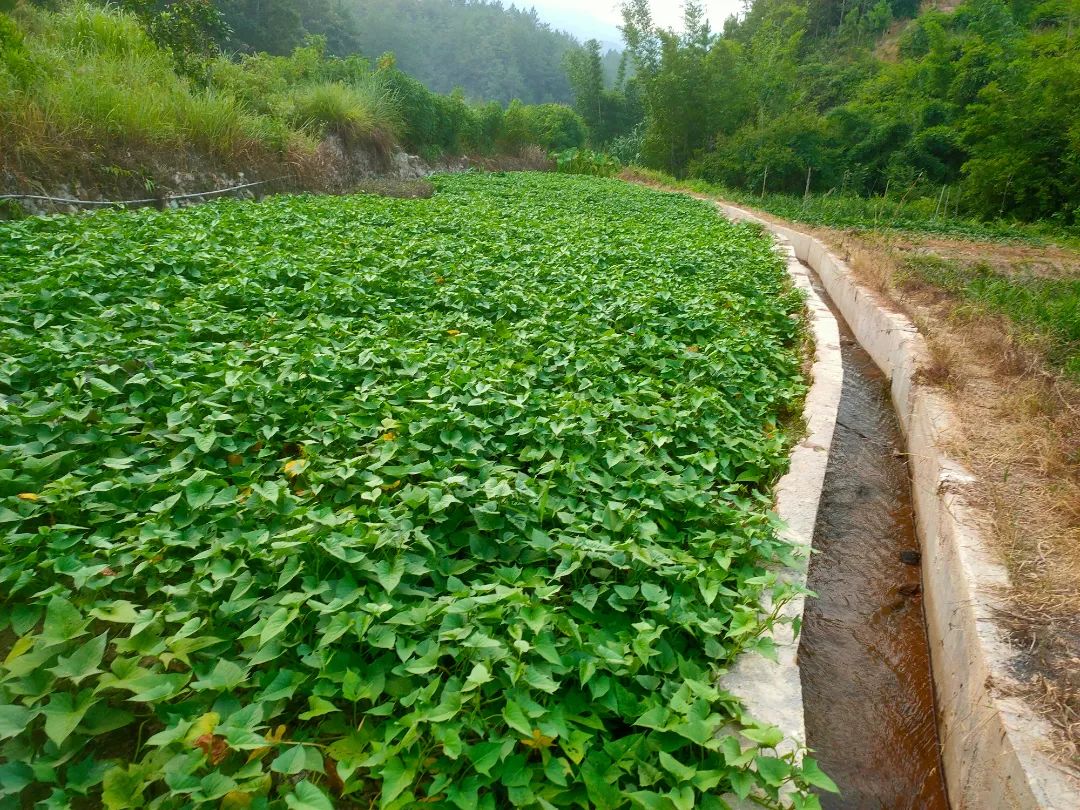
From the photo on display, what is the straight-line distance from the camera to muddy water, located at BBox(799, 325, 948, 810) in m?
2.23

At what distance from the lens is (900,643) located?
2836 millimetres

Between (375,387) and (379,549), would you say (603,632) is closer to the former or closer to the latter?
(379,549)

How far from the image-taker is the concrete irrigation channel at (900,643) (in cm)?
198

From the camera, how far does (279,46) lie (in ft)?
111

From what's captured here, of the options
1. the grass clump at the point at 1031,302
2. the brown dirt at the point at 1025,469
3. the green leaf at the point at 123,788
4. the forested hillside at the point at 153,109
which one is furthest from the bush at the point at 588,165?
the green leaf at the point at 123,788

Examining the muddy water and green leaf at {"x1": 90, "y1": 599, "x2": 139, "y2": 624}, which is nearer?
green leaf at {"x1": 90, "y1": 599, "x2": 139, "y2": 624}

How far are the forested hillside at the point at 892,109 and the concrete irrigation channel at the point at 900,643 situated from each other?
15.9 meters

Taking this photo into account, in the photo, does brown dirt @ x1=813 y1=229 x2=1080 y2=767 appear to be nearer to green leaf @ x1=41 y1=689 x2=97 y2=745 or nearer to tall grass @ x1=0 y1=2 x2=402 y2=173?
green leaf @ x1=41 y1=689 x2=97 y2=745

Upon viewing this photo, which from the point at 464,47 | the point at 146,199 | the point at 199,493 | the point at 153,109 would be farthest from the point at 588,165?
the point at 464,47

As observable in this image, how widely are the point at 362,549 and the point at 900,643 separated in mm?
2551

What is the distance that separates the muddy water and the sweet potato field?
54 cm

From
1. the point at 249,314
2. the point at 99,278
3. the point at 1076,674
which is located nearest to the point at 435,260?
the point at 249,314

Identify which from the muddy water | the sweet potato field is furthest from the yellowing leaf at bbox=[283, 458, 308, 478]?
the muddy water

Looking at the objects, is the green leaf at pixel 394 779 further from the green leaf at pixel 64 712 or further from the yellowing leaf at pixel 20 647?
the yellowing leaf at pixel 20 647
